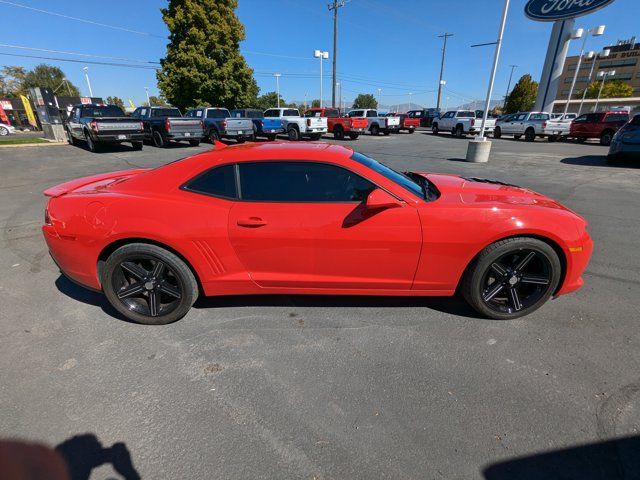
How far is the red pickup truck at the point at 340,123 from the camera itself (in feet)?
70.3

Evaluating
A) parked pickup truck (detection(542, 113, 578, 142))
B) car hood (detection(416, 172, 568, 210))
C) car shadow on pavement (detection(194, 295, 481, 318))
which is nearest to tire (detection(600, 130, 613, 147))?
parked pickup truck (detection(542, 113, 578, 142))

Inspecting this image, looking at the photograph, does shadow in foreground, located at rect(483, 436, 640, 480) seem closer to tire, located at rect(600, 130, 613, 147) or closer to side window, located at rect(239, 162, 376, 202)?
side window, located at rect(239, 162, 376, 202)

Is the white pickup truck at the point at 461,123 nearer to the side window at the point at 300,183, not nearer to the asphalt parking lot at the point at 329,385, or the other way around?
the asphalt parking lot at the point at 329,385

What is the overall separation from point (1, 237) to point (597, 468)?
687 cm

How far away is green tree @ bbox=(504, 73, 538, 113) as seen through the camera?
5897 centimetres

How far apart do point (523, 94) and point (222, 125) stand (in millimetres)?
62991

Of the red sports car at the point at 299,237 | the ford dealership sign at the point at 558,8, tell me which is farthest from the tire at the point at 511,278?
the ford dealership sign at the point at 558,8

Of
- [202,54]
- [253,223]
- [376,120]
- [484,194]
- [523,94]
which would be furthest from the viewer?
[523,94]

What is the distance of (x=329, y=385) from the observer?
223 centimetres

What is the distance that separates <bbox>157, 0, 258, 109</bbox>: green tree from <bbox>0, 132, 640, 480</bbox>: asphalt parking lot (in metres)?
25.0

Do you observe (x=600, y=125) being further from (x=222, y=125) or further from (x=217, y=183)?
(x=217, y=183)

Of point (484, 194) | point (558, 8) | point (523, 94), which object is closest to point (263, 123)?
point (484, 194)

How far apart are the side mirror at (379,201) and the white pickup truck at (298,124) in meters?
17.6

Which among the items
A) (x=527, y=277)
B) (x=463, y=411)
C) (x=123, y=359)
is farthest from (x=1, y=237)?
(x=527, y=277)
